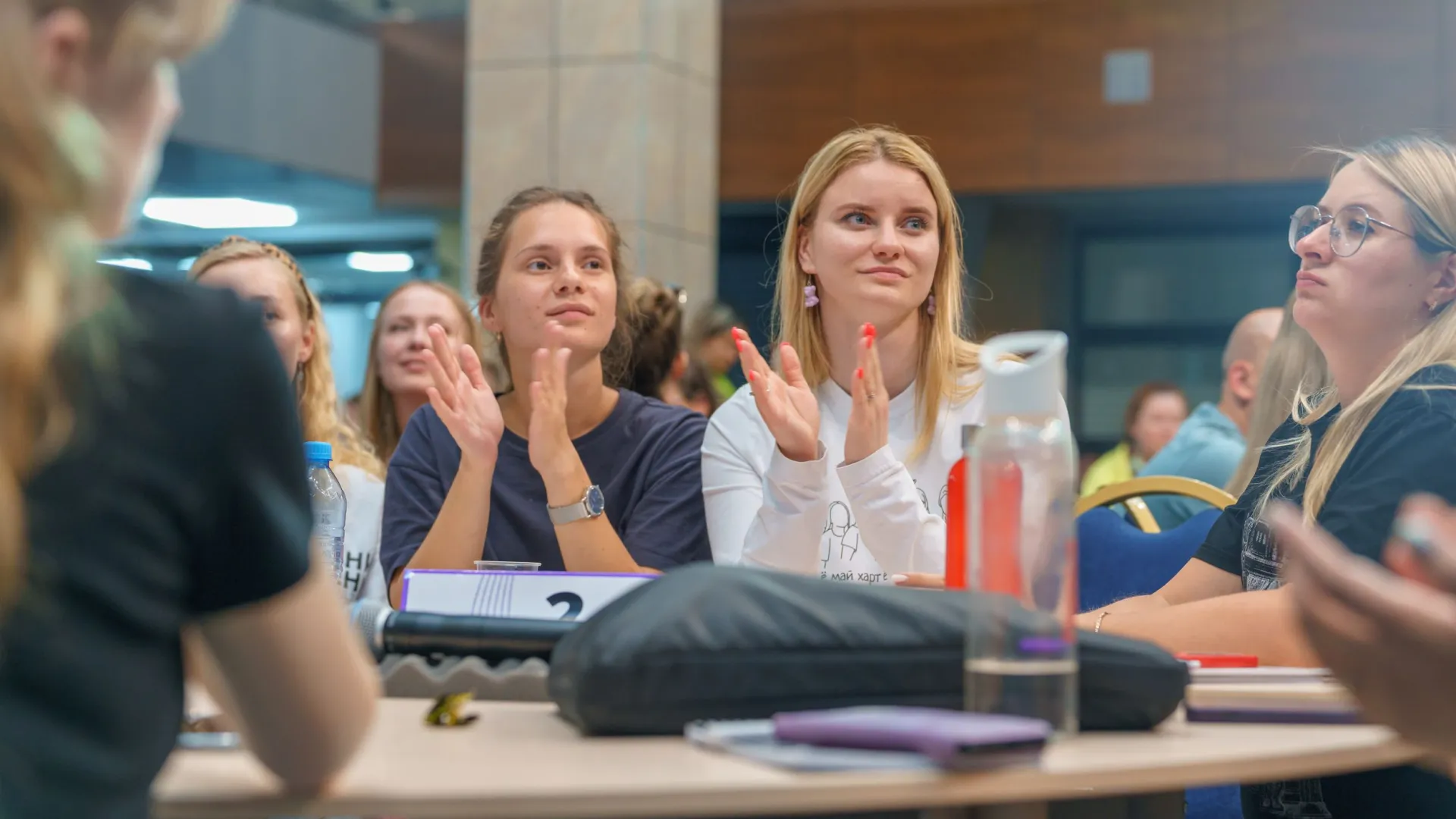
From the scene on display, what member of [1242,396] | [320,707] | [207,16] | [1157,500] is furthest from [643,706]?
[1242,396]

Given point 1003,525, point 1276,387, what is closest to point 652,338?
point 1276,387

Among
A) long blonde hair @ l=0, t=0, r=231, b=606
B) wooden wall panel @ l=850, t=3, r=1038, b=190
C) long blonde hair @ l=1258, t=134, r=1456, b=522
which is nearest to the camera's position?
long blonde hair @ l=0, t=0, r=231, b=606

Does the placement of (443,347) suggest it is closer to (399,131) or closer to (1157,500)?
(1157,500)

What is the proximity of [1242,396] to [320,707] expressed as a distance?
396 centimetres

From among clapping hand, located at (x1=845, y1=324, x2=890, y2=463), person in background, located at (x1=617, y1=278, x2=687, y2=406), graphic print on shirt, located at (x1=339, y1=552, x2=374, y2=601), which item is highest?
person in background, located at (x1=617, y1=278, x2=687, y2=406)

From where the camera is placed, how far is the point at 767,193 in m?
7.79

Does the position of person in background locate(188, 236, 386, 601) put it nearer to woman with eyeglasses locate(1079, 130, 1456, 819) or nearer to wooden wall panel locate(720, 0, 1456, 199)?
woman with eyeglasses locate(1079, 130, 1456, 819)

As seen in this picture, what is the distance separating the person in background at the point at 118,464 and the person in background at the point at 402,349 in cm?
250

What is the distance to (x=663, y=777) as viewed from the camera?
80 centimetres

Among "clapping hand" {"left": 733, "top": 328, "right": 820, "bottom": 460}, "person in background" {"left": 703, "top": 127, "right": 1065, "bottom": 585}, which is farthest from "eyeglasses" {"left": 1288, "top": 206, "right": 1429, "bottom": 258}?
"clapping hand" {"left": 733, "top": 328, "right": 820, "bottom": 460}

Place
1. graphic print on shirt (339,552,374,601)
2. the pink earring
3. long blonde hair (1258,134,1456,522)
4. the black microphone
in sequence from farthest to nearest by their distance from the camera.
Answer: graphic print on shirt (339,552,374,601), the pink earring, long blonde hair (1258,134,1456,522), the black microphone

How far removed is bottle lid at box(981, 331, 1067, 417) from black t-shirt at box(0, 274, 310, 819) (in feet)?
1.47

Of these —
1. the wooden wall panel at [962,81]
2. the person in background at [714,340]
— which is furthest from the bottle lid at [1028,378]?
the wooden wall panel at [962,81]

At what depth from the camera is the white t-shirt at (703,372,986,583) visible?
75.0 inches
